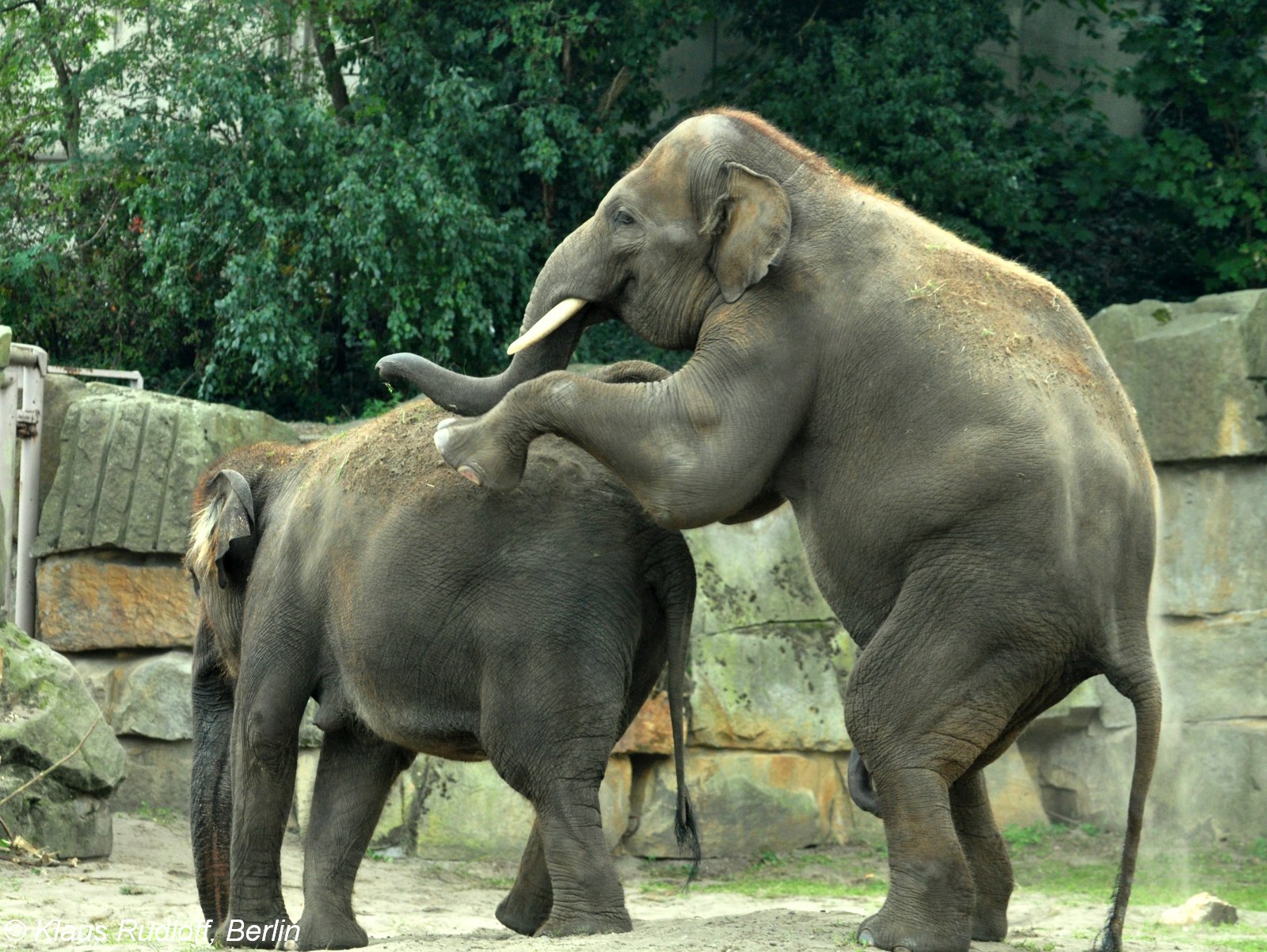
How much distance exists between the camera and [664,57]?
1375 centimetres

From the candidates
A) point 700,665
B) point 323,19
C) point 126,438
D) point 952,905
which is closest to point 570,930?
point 952,905

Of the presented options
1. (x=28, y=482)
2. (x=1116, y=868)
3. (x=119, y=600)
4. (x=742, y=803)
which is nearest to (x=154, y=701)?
(x=119, y=600)

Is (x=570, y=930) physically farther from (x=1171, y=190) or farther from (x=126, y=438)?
(x=1171, y=190)

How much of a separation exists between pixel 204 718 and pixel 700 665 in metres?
3.79

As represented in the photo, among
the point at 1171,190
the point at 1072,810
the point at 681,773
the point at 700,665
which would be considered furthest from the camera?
the point at 1171,190

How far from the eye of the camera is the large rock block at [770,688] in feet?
29.9

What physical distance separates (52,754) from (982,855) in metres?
4.73

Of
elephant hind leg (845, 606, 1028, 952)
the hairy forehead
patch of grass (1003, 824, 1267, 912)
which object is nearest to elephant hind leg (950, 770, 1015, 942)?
elephant hind leg (845, 606, 1028, 952)

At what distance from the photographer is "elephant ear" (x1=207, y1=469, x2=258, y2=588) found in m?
5.37

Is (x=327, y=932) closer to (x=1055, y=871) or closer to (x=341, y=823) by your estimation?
(x=341, y=823)

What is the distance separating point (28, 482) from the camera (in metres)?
9.50

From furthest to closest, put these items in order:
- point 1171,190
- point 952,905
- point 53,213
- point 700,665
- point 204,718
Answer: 1. point 53,213
2. point 1171,190
3. point 700,665
4. point 204,718
5. point 952,905

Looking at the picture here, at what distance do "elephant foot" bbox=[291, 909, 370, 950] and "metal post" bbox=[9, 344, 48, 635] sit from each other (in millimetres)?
4907

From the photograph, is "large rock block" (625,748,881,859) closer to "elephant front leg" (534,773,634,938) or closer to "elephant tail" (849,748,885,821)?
"elephant tail" (849,748,885,821)
